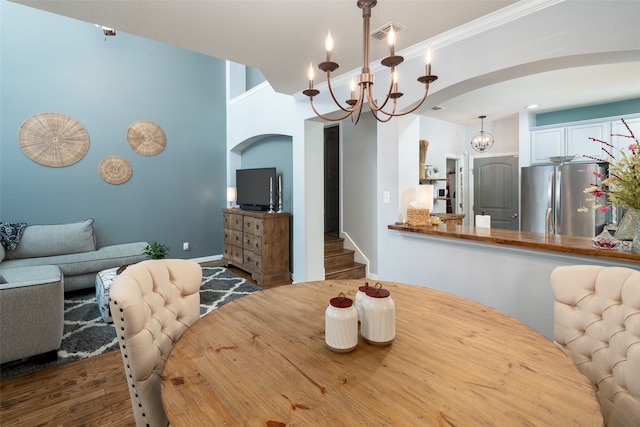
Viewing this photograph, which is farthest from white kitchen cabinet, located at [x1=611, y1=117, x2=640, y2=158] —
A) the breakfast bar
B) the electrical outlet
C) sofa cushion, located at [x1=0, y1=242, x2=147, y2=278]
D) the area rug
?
sofa cushion, located at [x1=0, y1=242, x2=147, y2=278]

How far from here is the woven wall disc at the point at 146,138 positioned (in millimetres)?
4891

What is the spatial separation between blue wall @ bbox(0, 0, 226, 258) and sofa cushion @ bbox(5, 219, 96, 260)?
0.92ft

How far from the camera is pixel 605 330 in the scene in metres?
1.15

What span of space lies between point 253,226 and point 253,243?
0.81 feet

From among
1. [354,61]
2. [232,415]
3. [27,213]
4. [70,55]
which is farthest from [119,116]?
[232,415]

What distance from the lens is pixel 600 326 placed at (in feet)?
3.84

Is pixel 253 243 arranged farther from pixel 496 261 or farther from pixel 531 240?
pixel 531 240

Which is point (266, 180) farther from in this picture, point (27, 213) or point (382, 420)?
point (382, 420)

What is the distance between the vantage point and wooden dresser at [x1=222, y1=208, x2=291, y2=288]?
4.18 m

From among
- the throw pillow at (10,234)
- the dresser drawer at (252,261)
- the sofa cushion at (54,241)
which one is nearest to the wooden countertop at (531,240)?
the dresser drawer at (252,261)

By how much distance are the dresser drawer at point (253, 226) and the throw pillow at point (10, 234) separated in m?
2.81

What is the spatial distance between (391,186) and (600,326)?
Answer: 1.92 metres

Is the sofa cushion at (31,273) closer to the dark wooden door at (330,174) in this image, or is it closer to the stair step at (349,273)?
the stair step at (349,273)

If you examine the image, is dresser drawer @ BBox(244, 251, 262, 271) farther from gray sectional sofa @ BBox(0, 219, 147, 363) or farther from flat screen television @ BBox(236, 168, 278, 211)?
gray sectional sofa @ BBox(0, 219, 147, 363)
